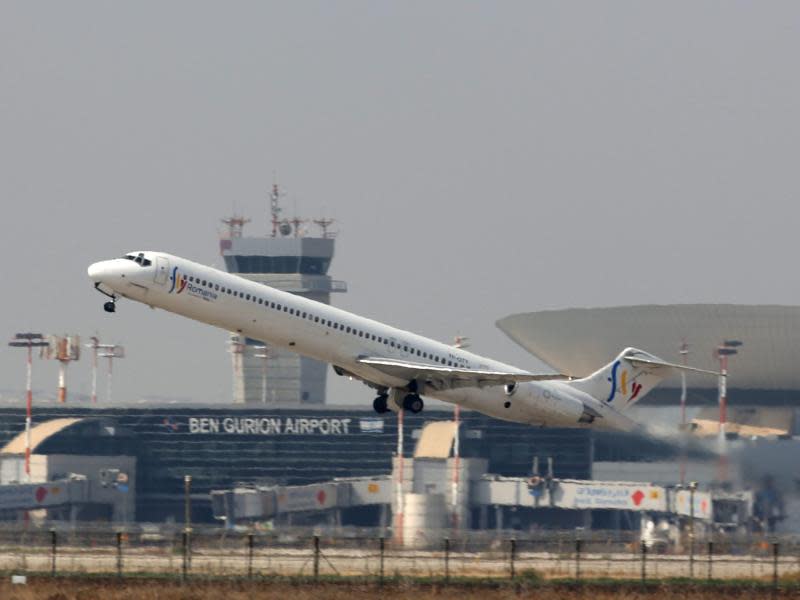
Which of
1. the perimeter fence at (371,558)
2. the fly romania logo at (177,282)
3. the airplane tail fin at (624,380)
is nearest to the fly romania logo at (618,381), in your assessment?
the airplane tail fin at (624,380)

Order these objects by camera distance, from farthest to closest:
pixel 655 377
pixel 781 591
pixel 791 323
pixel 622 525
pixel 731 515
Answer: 1. pixel 791 323
2. pixel 622 525
3. pixel 731 515
4. pixel 655 377
5. pixel 781 591

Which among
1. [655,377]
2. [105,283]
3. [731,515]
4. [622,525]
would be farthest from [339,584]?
[622,525]

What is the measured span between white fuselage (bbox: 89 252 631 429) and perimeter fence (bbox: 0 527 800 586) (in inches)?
275

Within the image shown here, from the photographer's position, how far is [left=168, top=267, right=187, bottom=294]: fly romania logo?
2800 inches

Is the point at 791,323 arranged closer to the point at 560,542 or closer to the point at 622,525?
the point at 622,525

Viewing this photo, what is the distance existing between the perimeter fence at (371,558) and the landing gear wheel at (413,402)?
5769 millimetres

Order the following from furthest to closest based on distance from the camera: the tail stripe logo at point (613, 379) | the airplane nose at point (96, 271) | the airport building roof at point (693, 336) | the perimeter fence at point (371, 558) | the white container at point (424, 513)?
the airport building roof at point (693, 336), the white container at point (424, 513), the tail stripe logo at point (613, 379), the airplane nose at point (96, 271), the perimeter fence at point (371, 558)

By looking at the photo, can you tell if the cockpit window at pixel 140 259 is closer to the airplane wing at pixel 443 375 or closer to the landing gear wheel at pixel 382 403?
the airplane wing at pixel 443 375

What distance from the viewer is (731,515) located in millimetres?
104688

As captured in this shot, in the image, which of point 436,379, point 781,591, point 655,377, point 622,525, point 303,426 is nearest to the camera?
point 781,591

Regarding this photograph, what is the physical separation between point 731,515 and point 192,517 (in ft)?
192

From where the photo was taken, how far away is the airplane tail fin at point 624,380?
85.2 meters

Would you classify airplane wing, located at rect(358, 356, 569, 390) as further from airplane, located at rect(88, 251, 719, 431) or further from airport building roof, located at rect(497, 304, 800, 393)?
airport building roof, located at rect(497, 304, 800, 393)

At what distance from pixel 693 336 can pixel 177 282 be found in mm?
122226
